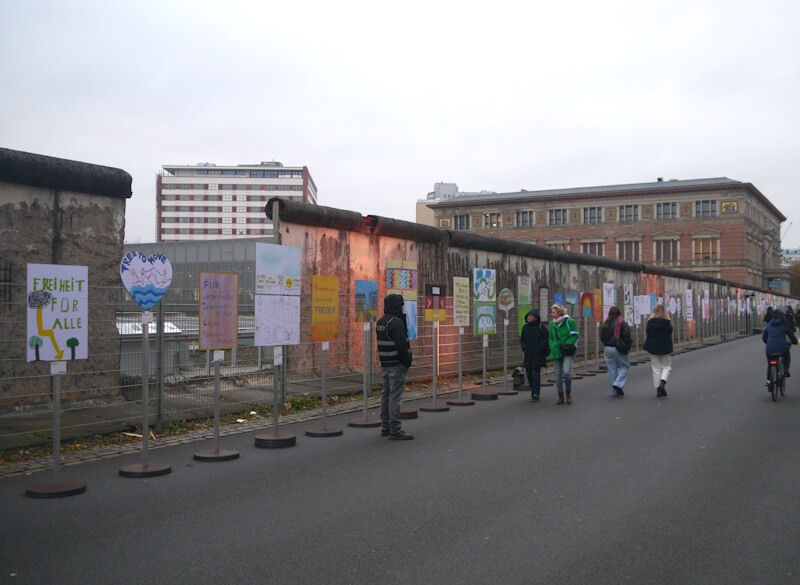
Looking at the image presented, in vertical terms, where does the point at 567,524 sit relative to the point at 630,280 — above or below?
below

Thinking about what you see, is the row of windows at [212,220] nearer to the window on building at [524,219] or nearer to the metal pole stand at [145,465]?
the window on building at [524,219]

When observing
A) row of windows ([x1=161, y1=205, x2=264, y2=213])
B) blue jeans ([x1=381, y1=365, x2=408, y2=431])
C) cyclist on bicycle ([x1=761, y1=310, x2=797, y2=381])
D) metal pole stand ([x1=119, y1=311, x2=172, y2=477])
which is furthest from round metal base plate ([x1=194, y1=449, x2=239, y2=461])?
row of windows ([x1=161, y1=205, x2=264, y2=213])

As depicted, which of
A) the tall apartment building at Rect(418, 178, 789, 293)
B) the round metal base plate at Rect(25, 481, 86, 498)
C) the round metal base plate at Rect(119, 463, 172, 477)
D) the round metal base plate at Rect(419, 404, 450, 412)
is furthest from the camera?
the tall apartment building at Rect(418, 178, 789, 293)

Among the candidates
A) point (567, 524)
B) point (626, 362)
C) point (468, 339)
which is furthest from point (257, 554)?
point (468, 339)

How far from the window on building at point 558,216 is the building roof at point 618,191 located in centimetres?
182

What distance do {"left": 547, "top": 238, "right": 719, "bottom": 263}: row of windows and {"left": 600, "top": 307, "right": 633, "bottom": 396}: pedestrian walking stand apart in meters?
77.5

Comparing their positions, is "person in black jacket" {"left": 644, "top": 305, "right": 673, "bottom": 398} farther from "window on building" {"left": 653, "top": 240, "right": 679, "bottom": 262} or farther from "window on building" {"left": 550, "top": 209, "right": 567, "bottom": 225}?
"window on building" {"left": 550, "top": 209, "right": 567, "bottom": 225}

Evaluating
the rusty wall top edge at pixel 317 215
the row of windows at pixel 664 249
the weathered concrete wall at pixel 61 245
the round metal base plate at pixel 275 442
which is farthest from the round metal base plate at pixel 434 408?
the row of windows at pixel 664 249

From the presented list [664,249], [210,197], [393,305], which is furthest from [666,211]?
[393,305]

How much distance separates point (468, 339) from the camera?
2109cm

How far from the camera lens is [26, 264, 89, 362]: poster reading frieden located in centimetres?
791

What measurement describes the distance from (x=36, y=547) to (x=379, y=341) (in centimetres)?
647

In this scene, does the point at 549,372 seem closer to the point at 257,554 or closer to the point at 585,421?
the point at 585,421

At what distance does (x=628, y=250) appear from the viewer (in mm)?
99125
